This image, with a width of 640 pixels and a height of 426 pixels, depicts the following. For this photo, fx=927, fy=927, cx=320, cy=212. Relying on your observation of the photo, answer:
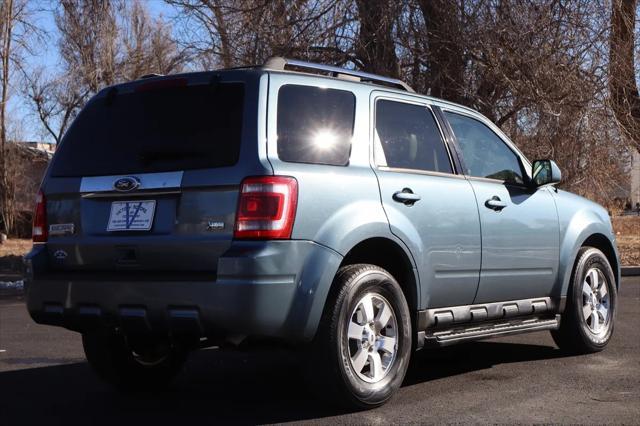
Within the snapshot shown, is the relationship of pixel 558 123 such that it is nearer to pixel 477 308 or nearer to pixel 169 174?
pixel 477 308

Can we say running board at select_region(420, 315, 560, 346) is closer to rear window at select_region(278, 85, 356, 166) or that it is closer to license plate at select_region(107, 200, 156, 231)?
rear window at select_region(278, 85, 356, 166)

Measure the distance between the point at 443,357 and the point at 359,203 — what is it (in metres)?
2.43

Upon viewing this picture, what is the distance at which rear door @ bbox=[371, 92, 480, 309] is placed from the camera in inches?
218

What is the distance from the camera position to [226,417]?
16.8ft

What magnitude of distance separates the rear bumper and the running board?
1.13m

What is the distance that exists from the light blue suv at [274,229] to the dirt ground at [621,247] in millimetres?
12088

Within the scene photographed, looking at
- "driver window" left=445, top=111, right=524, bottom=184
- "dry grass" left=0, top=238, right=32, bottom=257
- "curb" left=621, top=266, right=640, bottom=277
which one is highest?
"driver window" left=445, top=111, right=524, bottom=184

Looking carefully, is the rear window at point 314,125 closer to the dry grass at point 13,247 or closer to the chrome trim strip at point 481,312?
the chrome trim strip at point 481,312

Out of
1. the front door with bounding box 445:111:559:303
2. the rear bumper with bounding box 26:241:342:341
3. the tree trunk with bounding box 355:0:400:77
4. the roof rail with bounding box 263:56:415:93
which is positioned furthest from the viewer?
the tree trunk with bounding box 355:0:400:77

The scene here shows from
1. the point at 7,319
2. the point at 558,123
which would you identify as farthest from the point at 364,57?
the point at 7,319

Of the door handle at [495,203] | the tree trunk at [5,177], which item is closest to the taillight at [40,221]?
the door handle at [495,203]

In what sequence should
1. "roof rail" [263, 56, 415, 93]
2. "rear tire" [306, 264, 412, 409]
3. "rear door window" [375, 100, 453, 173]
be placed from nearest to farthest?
1. "rear tire" [306, 264, 412, 409]
2. "roof rail" [263, 56, 415, 93]
3. "rear door window" [375, 100, 453, 173]

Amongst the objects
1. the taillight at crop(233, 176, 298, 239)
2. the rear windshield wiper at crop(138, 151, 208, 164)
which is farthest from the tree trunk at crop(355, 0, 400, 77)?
the taillight at crop(233, 176, 298, 239)

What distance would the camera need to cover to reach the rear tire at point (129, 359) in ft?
19.0
